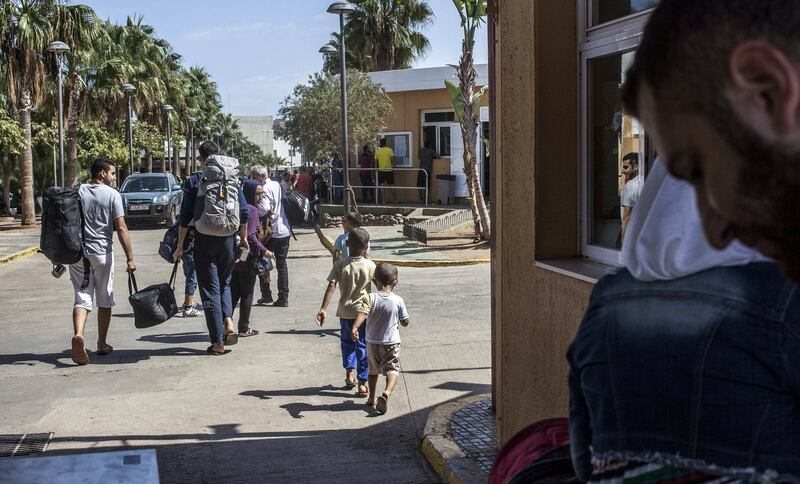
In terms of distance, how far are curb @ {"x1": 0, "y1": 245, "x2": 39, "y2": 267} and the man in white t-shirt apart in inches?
347

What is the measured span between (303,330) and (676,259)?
338 inches

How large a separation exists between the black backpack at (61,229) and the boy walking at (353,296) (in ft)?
7.93

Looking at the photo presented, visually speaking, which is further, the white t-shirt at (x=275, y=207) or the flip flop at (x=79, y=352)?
the white t-shirt at (x=275, y=207)

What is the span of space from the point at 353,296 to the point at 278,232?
439cm

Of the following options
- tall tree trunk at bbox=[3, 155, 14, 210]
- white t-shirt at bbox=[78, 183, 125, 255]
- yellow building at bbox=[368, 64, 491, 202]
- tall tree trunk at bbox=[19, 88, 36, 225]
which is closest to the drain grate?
white t-shirt at bbox=[78, 183, 125, 255]

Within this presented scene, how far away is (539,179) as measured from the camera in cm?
447

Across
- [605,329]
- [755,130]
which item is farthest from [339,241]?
[755,130]

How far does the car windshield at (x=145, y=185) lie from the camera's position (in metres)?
28.6

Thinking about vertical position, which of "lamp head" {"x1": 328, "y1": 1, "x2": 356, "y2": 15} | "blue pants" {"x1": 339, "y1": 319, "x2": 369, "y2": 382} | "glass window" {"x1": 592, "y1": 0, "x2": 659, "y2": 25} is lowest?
"blue pants" {"x1": 339, "y1": 319, "x2": 369, "y2": 382}

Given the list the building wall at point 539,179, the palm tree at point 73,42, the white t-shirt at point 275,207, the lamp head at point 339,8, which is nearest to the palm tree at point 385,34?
the palm tree at point 73,42

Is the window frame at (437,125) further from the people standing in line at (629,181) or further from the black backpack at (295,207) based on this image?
the people standing in line at (629,181)

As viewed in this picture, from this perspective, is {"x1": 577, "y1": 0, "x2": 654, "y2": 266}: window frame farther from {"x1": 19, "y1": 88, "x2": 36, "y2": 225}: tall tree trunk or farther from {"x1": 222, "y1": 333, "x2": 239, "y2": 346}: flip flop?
{"x1": 19, "y1": 88, "x2": 36, "y2": 225}: tall tree trunk

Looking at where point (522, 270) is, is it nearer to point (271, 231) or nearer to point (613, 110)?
point (613, 110)

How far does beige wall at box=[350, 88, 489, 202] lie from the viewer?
29547 millimetres
